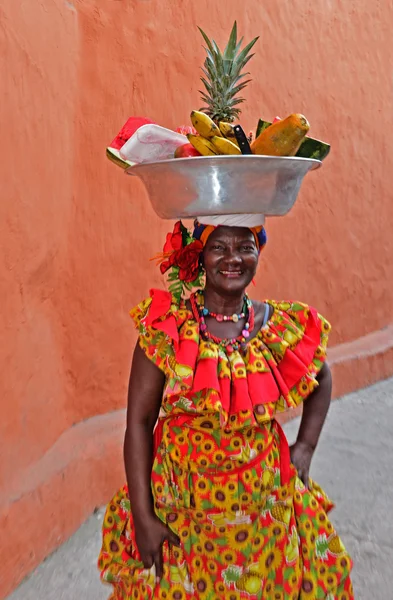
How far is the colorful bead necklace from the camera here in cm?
196

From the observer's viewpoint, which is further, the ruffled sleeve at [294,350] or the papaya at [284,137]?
the ruffled sleeve at [294,350]

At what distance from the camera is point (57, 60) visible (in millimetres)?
2793

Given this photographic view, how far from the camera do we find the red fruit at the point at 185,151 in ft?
5.73

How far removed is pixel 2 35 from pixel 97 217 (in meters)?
0.96

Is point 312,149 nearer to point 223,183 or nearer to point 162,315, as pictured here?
point 223,183

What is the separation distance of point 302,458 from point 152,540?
1.82 ft

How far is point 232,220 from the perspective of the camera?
180 cm

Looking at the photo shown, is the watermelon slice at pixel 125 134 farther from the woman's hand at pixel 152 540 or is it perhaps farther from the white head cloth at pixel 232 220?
the woman's hand at pixel 152 540

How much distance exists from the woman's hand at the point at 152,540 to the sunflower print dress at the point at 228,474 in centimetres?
3

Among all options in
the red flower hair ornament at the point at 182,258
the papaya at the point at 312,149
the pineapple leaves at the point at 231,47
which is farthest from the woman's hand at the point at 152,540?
the pineapple leaves at the point at 231,47

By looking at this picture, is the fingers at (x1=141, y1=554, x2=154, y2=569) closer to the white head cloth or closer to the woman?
the woman

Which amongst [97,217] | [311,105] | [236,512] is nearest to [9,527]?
[236,512]

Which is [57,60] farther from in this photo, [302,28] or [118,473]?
[302,28]

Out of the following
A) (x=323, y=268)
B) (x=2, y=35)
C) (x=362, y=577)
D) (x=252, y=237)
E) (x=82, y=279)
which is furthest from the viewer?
(x=323, y=268)
